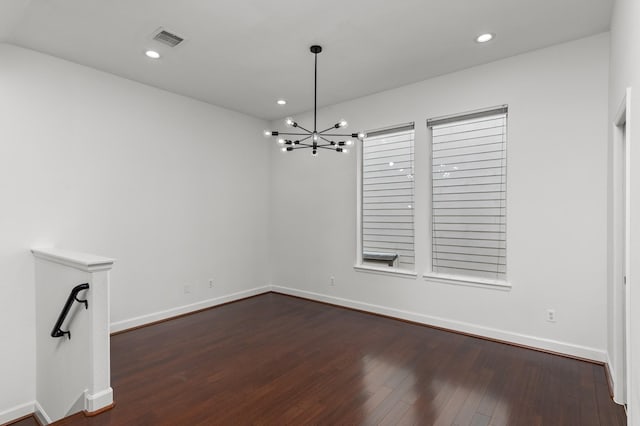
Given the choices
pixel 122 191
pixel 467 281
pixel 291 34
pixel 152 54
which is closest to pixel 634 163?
pixel 467 281

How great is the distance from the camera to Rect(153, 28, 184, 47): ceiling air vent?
317cm

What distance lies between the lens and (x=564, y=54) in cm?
337

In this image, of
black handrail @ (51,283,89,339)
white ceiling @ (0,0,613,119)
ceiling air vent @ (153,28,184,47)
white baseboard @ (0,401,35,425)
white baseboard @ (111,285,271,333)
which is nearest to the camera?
black handrail @ (51,283,89,339)

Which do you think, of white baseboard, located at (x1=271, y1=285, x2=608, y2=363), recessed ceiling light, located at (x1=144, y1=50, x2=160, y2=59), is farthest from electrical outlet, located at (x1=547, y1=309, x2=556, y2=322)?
recessed ceiling light, located at (x1=144, y1=50, x2=160, y2=59)

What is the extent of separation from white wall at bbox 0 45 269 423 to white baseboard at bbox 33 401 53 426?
5.8 inches

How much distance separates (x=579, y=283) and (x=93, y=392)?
14.6ft

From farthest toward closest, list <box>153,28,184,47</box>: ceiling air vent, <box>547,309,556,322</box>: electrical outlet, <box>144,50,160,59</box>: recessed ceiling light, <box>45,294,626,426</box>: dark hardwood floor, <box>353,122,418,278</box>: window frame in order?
<box>353,122,418,278</box>: window frame < <box>144,50,160,59</box>: recessed ceiling light < <box>547,309,556,322</box>: electrical outlet < <box>153,28,184,47</box>: ceiling air vent < <box>45,294,626,426</box>: dark hardwood floor

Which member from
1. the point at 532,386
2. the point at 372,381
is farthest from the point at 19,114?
the point at 532,386

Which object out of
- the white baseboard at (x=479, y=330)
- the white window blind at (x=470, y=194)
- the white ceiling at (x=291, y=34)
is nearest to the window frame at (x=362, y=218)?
the white window blind at (x=470, y=194)

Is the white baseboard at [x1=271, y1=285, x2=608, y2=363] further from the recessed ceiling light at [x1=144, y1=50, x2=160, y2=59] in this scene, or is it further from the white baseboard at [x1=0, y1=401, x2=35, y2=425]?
the recessed ceiling light at [x1=144, y1=50, x2=160, y2=59]

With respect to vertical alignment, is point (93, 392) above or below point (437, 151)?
below

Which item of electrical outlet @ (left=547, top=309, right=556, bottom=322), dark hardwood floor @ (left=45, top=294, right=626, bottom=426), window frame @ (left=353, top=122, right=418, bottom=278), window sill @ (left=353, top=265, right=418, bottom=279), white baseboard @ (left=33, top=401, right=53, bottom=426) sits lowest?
white baseboard @ (left=33, top=401, right=53, bottom=426)

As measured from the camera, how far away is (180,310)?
478 cm

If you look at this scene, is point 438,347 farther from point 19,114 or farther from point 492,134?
point 19,114
